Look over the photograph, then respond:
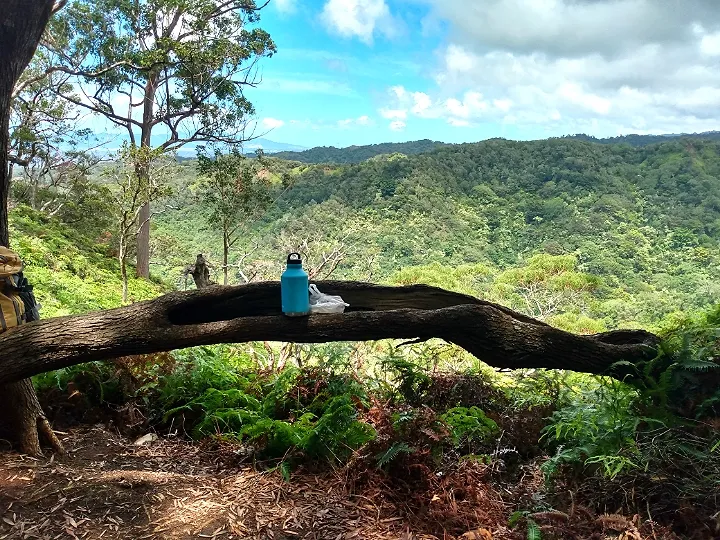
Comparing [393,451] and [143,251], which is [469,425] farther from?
[143,251]

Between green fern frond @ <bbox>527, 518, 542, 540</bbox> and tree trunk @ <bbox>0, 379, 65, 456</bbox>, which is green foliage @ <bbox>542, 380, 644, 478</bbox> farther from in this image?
tree trunk @ <bbox>0, 379, 65, 456</bbox>

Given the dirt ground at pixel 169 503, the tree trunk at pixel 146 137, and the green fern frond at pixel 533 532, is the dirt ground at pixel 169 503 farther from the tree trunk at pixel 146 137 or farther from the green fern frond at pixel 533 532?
the tree trunk at pixel 146 137

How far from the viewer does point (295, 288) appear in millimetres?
2824

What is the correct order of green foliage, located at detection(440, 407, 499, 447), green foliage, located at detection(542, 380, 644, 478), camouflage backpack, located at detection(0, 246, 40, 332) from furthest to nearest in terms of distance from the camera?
green foliage, located at detection(440, 407, 499, 447)
camouflage backpack, located at detection(0, 246, 40, 332)
green foliage, located at detection(542, 380, 644, 478)

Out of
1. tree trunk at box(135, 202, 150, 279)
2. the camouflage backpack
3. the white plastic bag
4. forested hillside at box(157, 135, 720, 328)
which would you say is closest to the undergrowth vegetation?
the white plastic bag

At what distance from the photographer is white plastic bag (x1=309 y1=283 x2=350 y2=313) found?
2916 mm

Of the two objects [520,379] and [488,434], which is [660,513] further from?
[520,379]

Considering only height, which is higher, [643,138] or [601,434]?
[643,138]

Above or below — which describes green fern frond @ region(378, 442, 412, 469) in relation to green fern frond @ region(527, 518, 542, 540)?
above

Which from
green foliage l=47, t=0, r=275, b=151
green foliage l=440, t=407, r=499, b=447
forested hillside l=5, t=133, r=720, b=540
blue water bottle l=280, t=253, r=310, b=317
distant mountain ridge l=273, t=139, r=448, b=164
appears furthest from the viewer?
distant mountain ridge l=273, t=139, r=448, b=164

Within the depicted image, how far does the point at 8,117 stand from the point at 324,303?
211 centimetres

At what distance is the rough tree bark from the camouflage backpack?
9.6 inches

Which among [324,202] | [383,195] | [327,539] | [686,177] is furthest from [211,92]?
[686,177]

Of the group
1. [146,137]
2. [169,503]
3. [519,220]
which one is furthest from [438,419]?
[519,220]
